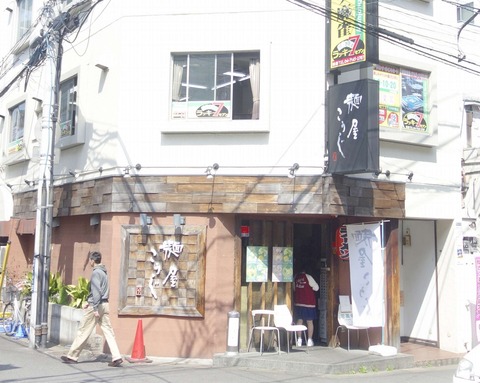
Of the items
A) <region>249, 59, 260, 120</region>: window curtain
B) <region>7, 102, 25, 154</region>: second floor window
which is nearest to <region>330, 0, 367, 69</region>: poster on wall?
<region>249, 59, 260, 120</region>: window curtain

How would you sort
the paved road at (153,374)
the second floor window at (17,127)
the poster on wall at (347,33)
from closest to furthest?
the paved road at (153,374)
the poster on wall at (347,33)
the second floor window at (17,127)

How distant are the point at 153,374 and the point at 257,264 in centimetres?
305

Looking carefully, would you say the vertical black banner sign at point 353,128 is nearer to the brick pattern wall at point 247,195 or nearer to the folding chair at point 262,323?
the brick pattern wall at point 247,195

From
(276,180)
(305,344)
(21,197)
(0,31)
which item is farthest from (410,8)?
(0,31)

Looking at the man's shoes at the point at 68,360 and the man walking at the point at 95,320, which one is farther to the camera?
the man's shoes at the point at 68,360

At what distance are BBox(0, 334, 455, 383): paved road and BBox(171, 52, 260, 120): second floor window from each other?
4736mm

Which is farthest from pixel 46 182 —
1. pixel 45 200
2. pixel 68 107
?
pixel 68 107

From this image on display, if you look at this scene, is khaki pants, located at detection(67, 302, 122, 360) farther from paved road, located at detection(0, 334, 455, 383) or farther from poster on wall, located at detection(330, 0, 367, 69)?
poster on wall, located at detection(330, 0, 367, 69)

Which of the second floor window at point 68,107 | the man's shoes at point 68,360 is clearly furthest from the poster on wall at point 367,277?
the second floor window at point 68,107

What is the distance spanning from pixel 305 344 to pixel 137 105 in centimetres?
582

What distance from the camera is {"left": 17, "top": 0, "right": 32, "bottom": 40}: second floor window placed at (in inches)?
677

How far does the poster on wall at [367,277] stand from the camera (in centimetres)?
1093

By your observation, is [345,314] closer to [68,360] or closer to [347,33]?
[68,360]

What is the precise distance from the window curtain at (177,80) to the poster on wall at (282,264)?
11.8ft
